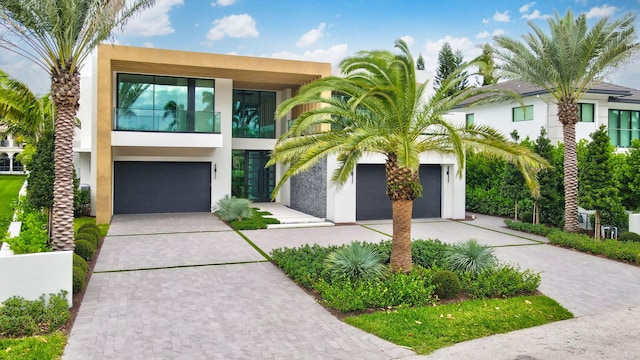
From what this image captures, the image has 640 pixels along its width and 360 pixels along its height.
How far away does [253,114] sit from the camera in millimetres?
24875

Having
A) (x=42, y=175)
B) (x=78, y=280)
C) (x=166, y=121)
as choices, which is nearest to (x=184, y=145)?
(x=166, y=121)

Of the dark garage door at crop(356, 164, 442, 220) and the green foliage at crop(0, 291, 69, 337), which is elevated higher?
the dark garage door at crop(356, 164, 442, 220)

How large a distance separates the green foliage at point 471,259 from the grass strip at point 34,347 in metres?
7.45

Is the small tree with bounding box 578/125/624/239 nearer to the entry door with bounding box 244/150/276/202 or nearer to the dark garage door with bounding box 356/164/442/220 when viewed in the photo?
the dark garage door with bounding box 356/164/442/220

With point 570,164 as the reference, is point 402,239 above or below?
below

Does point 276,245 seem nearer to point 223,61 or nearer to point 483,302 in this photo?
point 483,302

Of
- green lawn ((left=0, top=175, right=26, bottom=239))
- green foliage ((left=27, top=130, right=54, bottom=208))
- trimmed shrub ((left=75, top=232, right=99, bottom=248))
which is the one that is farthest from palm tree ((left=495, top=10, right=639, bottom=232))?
green lawn ((left=0, top=175, right=26, bottom=239))

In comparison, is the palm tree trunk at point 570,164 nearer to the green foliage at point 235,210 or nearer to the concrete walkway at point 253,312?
the concrete walkway at point 253,312

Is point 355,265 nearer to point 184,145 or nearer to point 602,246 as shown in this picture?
point 602,246

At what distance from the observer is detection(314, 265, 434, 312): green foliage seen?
8.16m

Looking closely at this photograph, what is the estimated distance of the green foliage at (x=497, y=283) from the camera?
909cm

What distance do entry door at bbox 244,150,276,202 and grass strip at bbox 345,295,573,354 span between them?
17569mm

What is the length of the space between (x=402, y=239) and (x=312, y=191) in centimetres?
1131

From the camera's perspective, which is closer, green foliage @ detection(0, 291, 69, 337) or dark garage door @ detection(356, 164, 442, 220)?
green foliage @ detection(0, 291, 69, 337)
